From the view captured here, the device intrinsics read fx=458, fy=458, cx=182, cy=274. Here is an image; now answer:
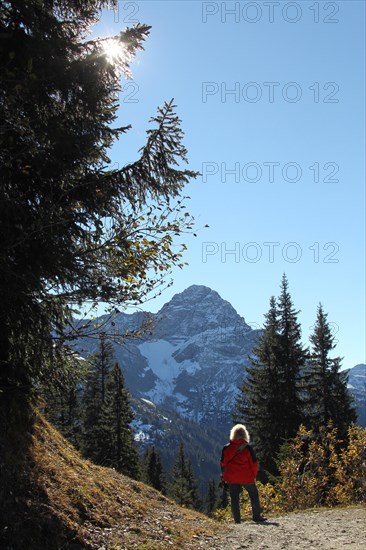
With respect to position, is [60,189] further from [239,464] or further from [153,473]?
[153,473]

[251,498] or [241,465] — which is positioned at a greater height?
[241,465]

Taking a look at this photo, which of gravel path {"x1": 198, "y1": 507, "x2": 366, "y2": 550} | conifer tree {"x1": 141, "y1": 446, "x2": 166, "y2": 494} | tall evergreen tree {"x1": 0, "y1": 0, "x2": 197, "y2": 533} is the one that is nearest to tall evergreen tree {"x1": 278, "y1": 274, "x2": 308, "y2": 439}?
gravel path {"x1": 198, "y1": 507, "x2": 366, "y2": 550}

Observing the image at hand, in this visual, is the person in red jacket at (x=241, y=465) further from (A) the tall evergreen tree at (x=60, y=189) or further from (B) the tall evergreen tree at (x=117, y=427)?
(B) the tall evergreen tree at (x=117, y=427)

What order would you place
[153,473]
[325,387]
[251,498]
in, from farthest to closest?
[153,473], [325,387], [251,498]

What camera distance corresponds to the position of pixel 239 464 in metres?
10.5

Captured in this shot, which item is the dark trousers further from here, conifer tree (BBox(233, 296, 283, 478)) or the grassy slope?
conifer tree (BBox(233, 296, 283, 478))

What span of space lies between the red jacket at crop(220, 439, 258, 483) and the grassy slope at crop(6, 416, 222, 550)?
3.74 ft

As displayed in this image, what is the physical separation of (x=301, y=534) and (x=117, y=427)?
27.2 meters

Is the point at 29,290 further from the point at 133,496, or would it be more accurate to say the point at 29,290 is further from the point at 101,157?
the point at 133,496

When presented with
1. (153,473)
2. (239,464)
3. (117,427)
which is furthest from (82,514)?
(153,473)

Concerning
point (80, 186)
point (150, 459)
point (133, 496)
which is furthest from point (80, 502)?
point (150, 459)

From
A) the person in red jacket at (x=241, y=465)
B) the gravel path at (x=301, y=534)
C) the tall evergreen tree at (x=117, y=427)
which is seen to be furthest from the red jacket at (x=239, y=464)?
the tall evergreen tree at (x=117, y=427)

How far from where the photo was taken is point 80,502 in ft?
23.4

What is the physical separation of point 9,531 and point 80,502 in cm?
191
